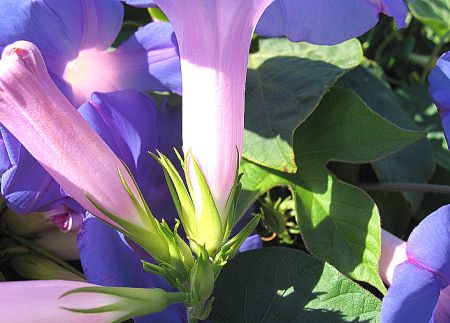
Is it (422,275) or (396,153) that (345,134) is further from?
(422,275)

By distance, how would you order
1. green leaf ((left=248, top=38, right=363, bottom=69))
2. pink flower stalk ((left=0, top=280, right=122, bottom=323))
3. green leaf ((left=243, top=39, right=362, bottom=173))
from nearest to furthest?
pink flower stalk ((left=0, top=280, right=122, bottom=323)) → green leaf ((left=243, top=39, right=362, bottom=173)) → green leaf ((left=248, top=38, right=363, bottom=69))

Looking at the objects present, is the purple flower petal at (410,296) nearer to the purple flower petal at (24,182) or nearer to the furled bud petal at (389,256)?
the furled bud petal at (389,256)

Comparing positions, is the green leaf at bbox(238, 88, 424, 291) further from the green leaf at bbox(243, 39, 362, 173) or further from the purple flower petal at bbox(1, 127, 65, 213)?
the purple flower petal at bbox(1, 127, 65, 213)

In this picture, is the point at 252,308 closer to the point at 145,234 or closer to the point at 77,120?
the point at 145,234

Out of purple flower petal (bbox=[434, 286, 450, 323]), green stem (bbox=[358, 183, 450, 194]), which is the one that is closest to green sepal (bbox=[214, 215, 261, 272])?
purple flower petal (bbox=[434, 286, 450, 323])

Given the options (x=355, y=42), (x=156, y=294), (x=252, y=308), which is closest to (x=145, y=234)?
(x=156, y=294)
